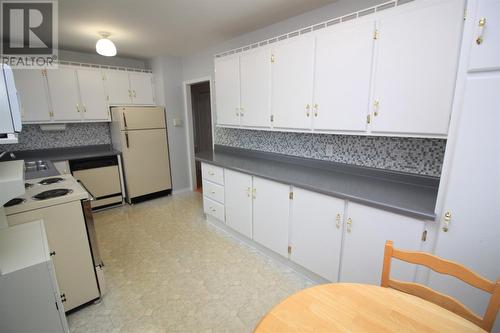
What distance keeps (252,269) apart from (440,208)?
163 centimetres

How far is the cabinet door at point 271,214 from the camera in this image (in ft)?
7.19

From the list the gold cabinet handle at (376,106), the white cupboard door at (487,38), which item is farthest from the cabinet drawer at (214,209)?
the white cupboard door at (487,38)


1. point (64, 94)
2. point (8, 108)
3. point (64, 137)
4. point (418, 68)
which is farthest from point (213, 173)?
point (64, 137)

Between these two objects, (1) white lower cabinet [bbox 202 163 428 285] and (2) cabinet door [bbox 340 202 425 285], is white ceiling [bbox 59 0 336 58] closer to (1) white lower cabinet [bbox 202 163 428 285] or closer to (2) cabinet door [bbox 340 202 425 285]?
(1) white lower cabinet [bbox 202 163 428 285]

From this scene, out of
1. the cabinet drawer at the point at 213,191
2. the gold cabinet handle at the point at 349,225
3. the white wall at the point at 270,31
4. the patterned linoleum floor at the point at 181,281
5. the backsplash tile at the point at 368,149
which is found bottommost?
the patterned linoleum floor at the point at 181,281

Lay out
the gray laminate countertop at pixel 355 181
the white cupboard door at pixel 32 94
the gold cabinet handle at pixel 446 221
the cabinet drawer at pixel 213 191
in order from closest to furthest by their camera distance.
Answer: the gold cabinet handle at pixel 446 221 → the gray laminate countertop at pixel 355 181 → the cabinet drawer at pixel 213 191 → the white cupboard door at pixel 32 94

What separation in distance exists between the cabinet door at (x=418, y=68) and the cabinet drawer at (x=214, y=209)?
6.58 ft

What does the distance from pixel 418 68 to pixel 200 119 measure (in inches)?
159

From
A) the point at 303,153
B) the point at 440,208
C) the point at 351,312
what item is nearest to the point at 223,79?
the point at 303,153

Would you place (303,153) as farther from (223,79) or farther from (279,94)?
(223,79)

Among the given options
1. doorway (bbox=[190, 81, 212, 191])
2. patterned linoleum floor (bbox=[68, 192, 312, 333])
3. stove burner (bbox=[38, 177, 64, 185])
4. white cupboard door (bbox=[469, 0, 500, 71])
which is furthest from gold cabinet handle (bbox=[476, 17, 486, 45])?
doorway (bbox=[190, 81, 212, 191])

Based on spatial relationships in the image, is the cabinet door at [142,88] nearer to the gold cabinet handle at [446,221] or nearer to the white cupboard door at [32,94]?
the white cupboard door at [32,94]

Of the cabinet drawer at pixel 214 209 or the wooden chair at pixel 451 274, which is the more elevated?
the wooden chair at pixel 451 274

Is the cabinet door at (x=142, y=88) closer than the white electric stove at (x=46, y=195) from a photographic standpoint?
No
